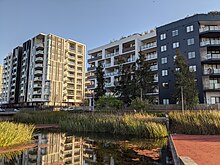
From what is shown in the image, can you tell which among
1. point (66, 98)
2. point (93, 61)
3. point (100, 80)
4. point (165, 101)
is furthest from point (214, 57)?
point (66, 98)

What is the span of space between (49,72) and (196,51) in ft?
166

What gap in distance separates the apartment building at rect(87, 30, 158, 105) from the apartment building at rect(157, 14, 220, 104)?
254cm

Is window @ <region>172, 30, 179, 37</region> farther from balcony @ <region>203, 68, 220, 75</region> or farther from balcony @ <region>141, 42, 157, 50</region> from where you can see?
balcony @ <region>203, 68, 220, 75</region>

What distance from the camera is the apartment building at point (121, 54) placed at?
4388 centimetres

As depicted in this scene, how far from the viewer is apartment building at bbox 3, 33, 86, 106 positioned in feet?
229

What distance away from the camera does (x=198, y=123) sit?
16281 mm

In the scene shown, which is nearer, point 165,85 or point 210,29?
point 210,29

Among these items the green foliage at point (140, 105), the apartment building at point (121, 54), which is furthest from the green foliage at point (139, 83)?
the apartment building at point (121, 54)

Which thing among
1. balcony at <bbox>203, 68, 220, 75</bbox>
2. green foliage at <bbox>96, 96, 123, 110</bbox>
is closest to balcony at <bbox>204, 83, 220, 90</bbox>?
balcony at <bbox>203, 68, 220, 75</bbox>

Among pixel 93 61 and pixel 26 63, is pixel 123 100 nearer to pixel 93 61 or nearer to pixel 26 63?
pixel 93 61

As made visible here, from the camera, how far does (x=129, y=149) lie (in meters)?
11.8

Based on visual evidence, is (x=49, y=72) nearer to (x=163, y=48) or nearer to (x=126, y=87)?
(x=126, y=87)

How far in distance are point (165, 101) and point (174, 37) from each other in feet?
42.0

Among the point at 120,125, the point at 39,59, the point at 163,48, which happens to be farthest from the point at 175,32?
the point at 39,59
